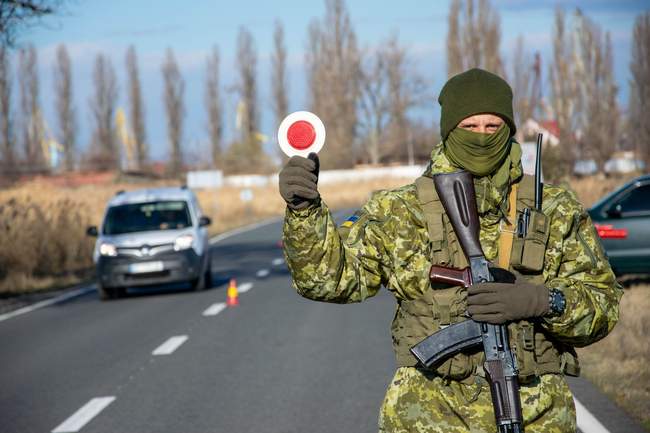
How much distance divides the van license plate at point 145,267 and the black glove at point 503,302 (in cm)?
1394

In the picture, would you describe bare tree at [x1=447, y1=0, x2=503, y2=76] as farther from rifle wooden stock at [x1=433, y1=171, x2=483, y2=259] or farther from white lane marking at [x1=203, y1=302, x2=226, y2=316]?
rifle wooden stock at [x1=433, y1=171, x2=483, y2=259]

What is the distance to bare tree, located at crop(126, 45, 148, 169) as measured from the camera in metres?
84.6

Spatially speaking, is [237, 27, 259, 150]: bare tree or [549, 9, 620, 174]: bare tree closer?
[549, 9, 620, 174]: bare tree

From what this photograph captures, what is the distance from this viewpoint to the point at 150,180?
81625mm

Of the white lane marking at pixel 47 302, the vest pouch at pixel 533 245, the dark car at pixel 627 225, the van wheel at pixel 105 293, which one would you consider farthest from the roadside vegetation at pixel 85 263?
the vest pouch at pixel 533 245

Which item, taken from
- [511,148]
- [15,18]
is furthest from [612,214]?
[511,148]

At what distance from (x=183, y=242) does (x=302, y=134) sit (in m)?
14.2

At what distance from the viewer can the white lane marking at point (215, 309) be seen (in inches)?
563

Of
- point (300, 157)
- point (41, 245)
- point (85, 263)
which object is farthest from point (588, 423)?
point (85, 263)

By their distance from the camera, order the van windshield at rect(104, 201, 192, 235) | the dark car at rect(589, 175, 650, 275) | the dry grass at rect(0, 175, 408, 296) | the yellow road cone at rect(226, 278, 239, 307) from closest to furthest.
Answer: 1. the dark car at rect(589, 175, 650, 275)
2. the yellow road cone at rect(226, 278, 239, 307)
3. the van windshield at rect(104, 201, 192, 235)
4. the dry grass at rect(0, 175, 408, 296)

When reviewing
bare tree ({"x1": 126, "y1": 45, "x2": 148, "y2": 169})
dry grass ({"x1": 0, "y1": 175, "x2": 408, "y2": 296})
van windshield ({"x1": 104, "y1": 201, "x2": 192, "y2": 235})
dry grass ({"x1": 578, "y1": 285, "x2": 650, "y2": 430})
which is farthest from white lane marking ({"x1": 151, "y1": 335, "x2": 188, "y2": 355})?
bare tree ({"x1": 126, "y1": 45, "x2": 148, "y2": 169})

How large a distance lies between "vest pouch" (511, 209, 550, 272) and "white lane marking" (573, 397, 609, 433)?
11.9 ft

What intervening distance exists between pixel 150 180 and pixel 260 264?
59.1 meters

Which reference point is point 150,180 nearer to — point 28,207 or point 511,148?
point 28,207
